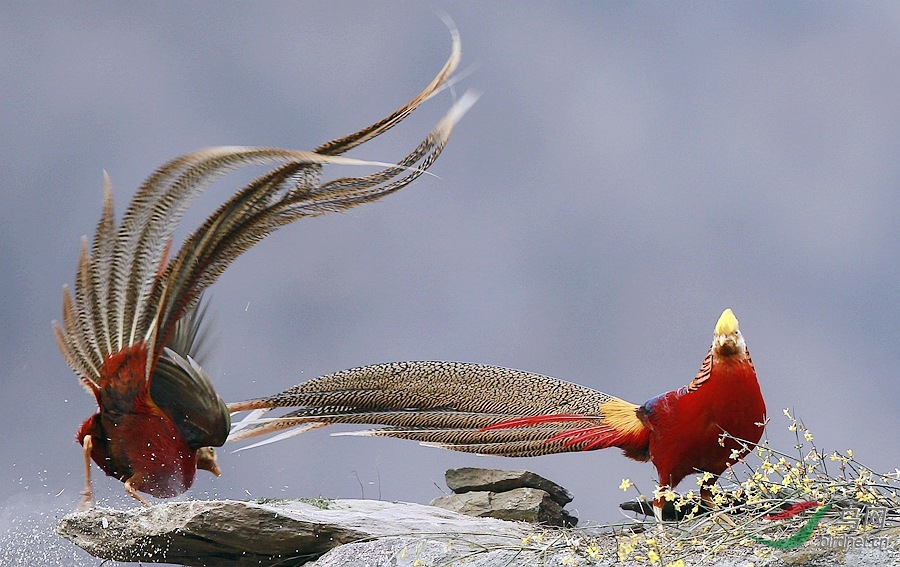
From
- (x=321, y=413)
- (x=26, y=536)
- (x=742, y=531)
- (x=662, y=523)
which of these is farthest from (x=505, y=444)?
(x=26, y=536)

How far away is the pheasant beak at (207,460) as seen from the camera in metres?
2.83

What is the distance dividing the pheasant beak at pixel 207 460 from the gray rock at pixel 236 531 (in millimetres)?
276

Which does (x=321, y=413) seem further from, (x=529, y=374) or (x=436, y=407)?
(x=529, y=374)

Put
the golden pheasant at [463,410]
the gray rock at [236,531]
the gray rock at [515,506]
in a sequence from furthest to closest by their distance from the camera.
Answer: the gray rock at [515,506], the golden pheasant at [463,410], the gray rock at [236,531]

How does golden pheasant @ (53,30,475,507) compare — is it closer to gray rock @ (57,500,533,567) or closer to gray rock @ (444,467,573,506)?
gray rock @ (57,500,533,567)

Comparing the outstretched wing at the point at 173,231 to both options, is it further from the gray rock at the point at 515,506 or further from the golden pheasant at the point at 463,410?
the gray rock at the point at 515,506

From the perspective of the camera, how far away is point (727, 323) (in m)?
2.52

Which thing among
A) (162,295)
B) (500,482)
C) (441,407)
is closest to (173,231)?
(162,295)

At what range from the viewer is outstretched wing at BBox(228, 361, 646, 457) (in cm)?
287

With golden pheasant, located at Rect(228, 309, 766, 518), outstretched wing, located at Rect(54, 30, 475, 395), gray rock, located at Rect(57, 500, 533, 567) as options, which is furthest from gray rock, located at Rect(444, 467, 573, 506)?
outstretched wing, located at Rect(54, 30, 475, 395)

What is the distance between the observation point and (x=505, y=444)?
287 centimetres

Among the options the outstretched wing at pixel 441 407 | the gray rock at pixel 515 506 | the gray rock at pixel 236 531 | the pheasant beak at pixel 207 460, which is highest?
the outstretched wing at pixel 441 407

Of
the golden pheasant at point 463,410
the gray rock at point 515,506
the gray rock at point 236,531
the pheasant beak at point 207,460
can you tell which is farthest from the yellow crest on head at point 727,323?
the pheasant beak at point 207,460

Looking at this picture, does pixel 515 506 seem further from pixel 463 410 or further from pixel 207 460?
pixel 207 460
